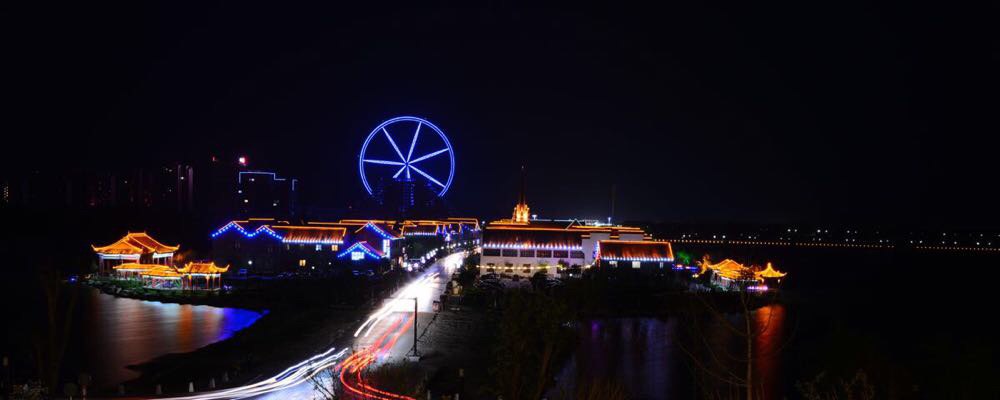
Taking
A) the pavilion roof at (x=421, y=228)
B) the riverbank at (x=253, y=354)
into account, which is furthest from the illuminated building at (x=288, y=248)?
the riverbank at (x=253, y=354)

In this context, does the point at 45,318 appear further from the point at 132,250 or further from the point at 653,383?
the point at 653,383

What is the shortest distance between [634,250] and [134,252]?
56.5ft

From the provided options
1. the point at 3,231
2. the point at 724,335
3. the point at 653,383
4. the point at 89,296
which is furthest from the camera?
the point at 3,231

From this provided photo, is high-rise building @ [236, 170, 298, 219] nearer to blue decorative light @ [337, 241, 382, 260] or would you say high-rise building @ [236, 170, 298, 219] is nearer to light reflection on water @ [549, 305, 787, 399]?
blue decorative light @ [337, 241, 382, 260]

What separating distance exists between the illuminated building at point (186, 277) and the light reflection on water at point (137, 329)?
1.33 meters

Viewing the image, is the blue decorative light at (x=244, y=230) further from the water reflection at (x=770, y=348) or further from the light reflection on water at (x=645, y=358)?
the water reflection at (x=770, y=348)

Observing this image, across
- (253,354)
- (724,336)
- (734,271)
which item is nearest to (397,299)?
(253,354)

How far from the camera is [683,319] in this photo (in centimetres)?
1903

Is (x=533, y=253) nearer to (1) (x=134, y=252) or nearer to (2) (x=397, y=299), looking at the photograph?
(2) (x=397, y=299)

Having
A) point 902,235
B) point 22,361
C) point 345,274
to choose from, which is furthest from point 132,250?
point 902,235

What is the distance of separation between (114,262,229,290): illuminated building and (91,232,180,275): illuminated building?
1.78 metres

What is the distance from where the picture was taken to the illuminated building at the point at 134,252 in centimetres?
2369

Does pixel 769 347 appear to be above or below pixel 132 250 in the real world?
below

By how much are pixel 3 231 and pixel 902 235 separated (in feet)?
266
